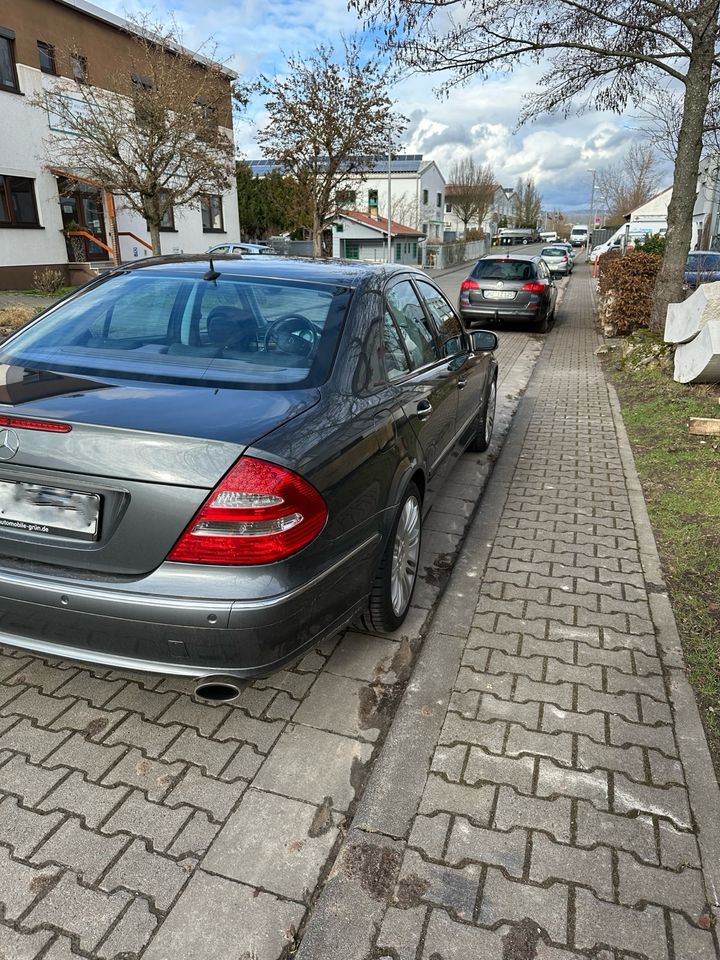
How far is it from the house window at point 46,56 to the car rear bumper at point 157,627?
24.5m

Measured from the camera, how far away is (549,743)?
8.79ft

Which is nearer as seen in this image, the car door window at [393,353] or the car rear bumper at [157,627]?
the car rear bumper at [157,627]

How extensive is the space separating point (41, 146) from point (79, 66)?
2.83m

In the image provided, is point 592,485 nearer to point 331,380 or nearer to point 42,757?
point 331,380

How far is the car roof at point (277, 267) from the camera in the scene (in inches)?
132

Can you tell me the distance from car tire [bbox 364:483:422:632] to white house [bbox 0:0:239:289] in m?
20.2

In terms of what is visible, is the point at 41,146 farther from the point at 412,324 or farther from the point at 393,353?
the point at 393,353

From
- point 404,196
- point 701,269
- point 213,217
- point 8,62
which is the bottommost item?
point 701,269

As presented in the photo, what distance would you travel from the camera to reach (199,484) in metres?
2.14

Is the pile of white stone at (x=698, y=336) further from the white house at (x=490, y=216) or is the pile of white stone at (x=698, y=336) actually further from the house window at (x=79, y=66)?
the white house at (x=490, y=216)

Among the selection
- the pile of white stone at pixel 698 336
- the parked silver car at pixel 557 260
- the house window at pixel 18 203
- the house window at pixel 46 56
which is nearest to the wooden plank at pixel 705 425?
the pile of white stone at pixel 698 336

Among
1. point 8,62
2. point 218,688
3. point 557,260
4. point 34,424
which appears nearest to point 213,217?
point 8,62

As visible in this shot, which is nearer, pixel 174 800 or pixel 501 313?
pixel 174 800

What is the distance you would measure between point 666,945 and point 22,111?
80.9ft
